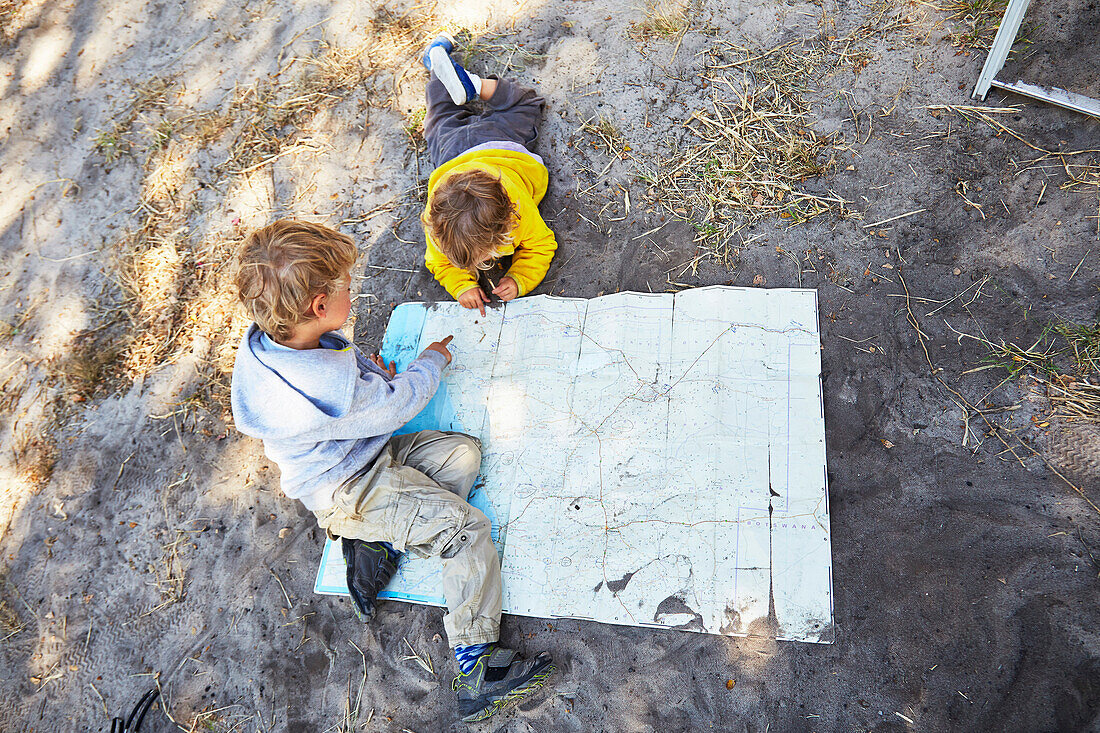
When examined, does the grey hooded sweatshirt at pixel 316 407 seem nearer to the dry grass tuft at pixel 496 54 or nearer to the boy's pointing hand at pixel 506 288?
the boy's pointing hand at pixel 506 288

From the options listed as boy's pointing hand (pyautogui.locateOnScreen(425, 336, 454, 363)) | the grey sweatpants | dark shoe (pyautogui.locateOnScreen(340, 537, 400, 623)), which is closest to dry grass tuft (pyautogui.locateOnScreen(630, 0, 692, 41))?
the grey sweatpants

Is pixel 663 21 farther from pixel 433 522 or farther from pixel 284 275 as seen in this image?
pixel 433 522

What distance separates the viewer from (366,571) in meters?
2.39

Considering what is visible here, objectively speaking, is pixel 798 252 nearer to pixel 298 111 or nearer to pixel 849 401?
pixel 849 401

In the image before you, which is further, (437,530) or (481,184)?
(481,184)

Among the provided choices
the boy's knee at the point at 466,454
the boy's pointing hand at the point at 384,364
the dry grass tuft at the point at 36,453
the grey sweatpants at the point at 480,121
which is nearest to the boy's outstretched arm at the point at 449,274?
the boy's pointing hand at the point at 384,364

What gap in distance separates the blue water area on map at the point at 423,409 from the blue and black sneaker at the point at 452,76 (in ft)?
3.44

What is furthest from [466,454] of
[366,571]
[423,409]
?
[366,571]

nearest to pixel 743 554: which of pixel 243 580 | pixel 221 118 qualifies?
pixel 243 580

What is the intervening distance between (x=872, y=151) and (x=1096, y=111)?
2.61 ft

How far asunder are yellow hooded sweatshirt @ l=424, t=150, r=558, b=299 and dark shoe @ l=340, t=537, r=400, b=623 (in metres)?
1.12

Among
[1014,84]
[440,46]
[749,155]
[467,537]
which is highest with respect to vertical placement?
[440,46]

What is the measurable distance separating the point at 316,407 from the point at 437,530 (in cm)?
62

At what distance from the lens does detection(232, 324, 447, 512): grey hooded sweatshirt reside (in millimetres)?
2078
